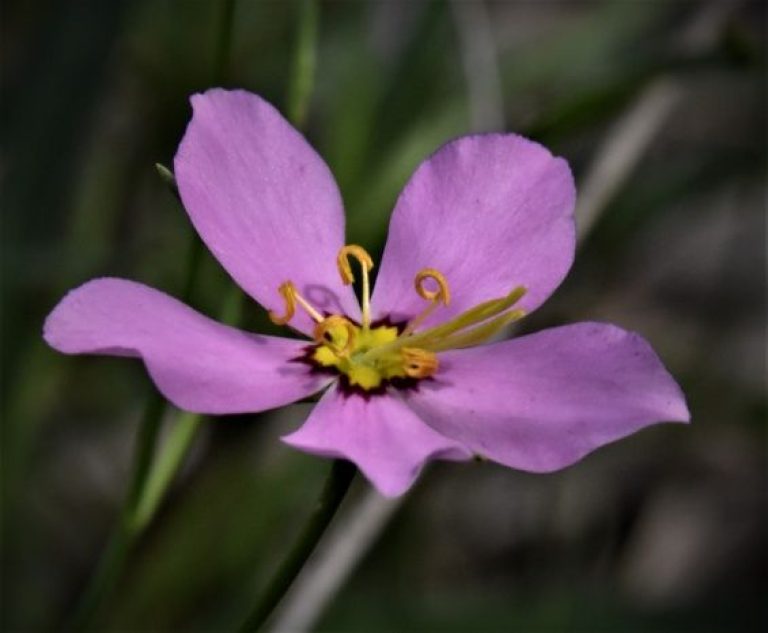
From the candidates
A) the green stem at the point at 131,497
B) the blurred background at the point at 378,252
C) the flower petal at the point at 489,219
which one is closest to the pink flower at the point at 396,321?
the flower petal at the point at 489,219

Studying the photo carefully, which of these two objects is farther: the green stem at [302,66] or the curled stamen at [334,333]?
the green stem at [302,66]

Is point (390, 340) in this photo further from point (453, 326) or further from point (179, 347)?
point (179, 347)

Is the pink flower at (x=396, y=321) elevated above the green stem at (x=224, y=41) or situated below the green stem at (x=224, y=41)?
below

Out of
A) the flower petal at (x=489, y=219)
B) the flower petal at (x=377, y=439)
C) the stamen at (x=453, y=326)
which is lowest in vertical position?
the flower petal at (x=377, y=439)

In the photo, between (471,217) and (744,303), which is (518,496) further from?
(471,217)

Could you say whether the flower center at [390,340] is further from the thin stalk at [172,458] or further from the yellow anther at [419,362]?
the thin stalk at [172,458]

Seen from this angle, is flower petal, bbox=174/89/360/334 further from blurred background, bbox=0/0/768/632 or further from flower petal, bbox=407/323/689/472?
blurred background, bbox=0/0/768/632

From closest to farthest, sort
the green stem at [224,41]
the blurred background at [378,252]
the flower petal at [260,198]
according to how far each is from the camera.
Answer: the flower petal at [260,198] → the green stem at [224,41] → the blurred background at [378,252]

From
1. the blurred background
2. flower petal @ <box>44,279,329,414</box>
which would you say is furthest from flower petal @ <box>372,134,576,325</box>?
the blurred background
